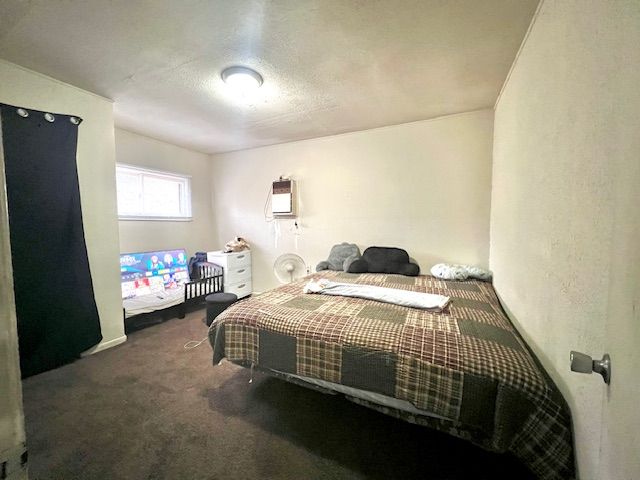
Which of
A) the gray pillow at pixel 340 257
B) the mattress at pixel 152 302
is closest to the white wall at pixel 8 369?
the mattress at pixel 152 302

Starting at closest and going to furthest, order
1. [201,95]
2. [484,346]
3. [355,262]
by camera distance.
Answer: [484,346] < [201,95] < [355,262]

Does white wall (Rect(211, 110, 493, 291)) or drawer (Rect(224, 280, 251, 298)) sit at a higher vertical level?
white wall (Rect(211, 110, 493, 291))

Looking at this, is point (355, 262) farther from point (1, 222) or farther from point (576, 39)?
A: point (1, 222)

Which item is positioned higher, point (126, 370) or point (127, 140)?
point (127, 140)

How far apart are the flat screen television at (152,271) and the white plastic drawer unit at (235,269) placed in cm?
43

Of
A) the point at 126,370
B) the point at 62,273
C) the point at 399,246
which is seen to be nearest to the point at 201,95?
the point at 62,273

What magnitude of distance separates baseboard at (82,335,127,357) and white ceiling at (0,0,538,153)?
2.32 meters

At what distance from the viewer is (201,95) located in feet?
7.61

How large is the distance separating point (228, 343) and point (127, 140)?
10.2ft

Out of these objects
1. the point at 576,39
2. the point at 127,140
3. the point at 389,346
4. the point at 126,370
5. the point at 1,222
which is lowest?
the point at 126,370

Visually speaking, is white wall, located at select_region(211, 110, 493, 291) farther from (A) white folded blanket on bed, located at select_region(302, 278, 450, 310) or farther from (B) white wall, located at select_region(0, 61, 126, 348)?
(B) white wall, located at select_region(0, 61, 126, 348)

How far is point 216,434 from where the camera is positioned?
1438 mm

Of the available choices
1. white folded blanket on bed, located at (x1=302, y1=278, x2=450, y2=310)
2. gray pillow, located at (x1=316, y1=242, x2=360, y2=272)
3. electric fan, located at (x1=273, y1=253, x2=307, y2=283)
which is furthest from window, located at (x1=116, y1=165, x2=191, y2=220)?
white folded blanket on bed, located at (x1=302, y1=278, x2=450, y2=310)

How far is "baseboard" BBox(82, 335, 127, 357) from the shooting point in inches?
91.3
